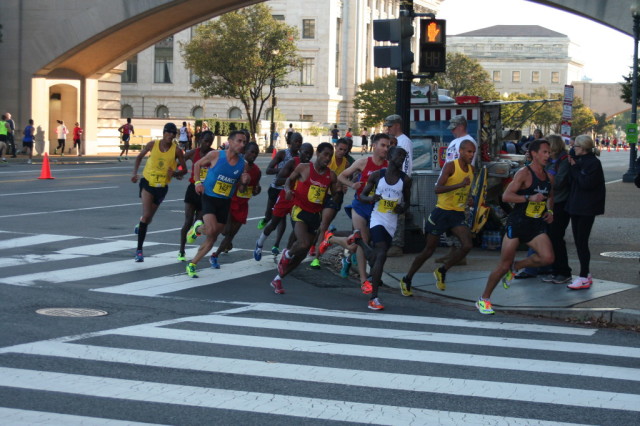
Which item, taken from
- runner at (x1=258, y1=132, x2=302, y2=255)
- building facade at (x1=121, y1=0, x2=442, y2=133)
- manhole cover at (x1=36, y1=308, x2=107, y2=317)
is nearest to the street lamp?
runner at (x1=258, y1=132, x2=302, y2=255)

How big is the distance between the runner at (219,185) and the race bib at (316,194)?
118cm

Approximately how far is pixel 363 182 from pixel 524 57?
14881 centimetres

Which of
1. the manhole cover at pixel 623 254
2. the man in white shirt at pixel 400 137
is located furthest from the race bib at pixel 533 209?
the manhole cover at pixel 623 254

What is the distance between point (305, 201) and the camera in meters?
11.9

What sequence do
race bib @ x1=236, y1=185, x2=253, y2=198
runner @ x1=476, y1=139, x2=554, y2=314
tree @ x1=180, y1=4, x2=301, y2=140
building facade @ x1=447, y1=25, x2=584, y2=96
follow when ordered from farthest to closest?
building facade @ x1=447, y1=25, x2=584, y2=96 → tree @ x1=180, y1=4, x2=301, y2=140 → race bib @ x1=236, y1=185, x2=253, y2=198 → runner @ x1=476, y1=139, x2=554, y2=314

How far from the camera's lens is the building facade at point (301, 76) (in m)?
95.6

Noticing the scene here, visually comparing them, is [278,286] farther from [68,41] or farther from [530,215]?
[68,41]

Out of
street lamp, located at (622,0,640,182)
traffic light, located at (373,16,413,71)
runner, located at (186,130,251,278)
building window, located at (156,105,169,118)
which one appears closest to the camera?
runner, located at (186,130,251,278)

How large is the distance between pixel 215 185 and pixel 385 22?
3826mm

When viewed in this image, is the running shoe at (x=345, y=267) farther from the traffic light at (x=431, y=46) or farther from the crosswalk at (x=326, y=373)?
the traffic light at (x=431, y=46)

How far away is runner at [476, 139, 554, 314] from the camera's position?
34.6ft

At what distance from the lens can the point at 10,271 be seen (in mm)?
12641

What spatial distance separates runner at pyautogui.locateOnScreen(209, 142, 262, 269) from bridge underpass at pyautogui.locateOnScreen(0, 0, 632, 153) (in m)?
30.3

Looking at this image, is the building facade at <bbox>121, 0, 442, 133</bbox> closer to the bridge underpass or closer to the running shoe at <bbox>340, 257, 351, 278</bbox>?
the bridge underpass
